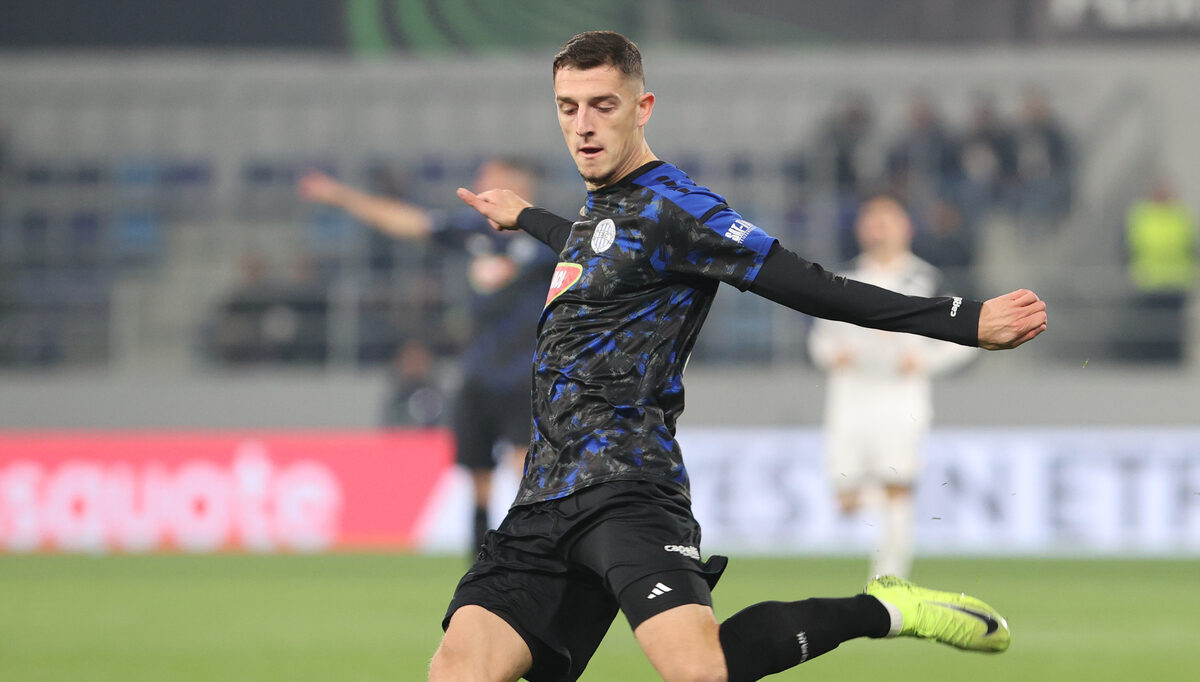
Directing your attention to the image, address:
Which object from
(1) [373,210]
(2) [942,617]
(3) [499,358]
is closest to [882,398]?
(3) [499,358]

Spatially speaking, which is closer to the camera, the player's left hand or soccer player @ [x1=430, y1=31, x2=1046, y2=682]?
soccer player @ [x1=430, y1=31, x2=1046, y2=682]

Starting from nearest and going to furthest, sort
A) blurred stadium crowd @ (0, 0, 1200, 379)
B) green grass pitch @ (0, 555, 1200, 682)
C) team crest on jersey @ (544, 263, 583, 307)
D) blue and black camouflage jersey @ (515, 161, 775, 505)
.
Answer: blue and black camouflage jersey @ (515, 161, 775, 505)
team crest on jersey @ (544, 263, 583, 307)
green grass pitch @ (0, 555, 1200, 682)
blurred stadium crowd @ (0, 0, 1200, 379)

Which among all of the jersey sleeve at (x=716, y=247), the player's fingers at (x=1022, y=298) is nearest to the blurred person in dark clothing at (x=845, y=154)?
the jersey sleeve at (x=716, y=247)

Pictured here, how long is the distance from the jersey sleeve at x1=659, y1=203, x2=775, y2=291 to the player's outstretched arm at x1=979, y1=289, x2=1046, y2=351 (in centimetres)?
52

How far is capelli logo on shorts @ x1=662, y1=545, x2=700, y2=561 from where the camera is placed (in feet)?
13.2

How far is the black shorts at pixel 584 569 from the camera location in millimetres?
3961

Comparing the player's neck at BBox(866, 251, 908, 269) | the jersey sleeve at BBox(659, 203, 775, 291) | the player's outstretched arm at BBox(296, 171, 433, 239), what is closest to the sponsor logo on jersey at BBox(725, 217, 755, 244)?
the jersey sleeve at BBox(659, 203, 775, 291)

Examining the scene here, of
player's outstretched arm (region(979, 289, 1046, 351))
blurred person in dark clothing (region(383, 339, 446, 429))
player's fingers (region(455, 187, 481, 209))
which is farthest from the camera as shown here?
blurred person in dark clothing (region(383, 339, 446, 429))

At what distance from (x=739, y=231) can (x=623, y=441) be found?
0.57 metres

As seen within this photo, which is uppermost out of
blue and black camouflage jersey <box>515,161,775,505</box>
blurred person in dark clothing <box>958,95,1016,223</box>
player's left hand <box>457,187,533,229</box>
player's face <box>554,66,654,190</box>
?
blurred person in dark clothing <box>958,95,1016,223</box>

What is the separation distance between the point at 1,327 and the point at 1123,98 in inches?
454

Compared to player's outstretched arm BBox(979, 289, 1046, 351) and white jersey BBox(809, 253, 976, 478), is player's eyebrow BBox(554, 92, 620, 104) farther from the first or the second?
white jersey BBox(809, 253, 976, 478)

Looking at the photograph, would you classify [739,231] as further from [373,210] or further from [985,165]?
[985,165]

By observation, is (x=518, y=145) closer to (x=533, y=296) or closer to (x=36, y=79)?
(x=36, y=79)
